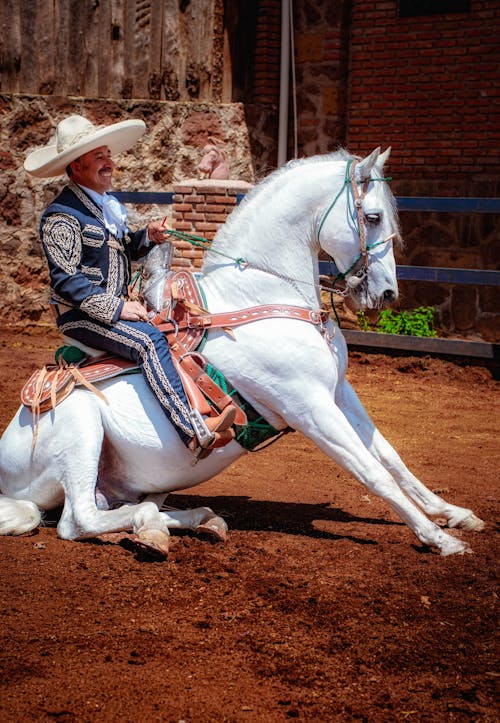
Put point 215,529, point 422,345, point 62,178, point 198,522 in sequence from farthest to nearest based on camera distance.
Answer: point 62,178, point 422,345, point 198,522, point 215,529

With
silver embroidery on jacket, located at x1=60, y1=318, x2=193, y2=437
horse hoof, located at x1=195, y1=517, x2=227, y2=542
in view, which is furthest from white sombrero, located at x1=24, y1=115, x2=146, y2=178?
horse hoof, located at x1=195, y1=517, x2=227, y2=542

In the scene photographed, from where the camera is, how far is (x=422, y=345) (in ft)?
34.7

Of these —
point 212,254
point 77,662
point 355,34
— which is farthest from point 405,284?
point 77,662

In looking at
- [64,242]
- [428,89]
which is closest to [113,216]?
[64,242]

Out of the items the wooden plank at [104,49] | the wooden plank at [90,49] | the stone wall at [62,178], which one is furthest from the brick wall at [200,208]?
the wooden plank at [90,49]

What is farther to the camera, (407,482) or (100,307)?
(407,482)

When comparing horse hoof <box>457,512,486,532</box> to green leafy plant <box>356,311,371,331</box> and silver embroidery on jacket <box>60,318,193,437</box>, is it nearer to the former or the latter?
silver embroidery on jacket <box>60,318,193,437</box>

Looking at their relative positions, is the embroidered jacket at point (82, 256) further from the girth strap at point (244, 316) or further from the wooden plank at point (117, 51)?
the wooden plank at point (117, 51)

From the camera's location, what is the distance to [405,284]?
1193 cm

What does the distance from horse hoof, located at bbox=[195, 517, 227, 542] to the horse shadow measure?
0.89ft

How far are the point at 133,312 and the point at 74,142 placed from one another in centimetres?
95

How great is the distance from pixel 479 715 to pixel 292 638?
84 centimetres

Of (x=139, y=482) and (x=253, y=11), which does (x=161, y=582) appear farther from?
(x=253, y=11)

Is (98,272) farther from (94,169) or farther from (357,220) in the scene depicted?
(357,220)
